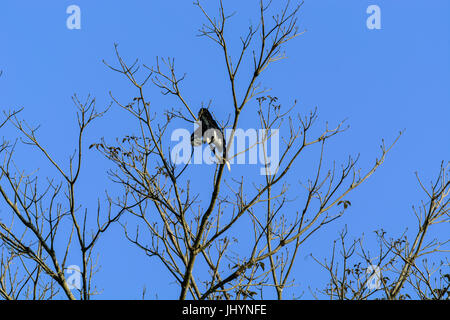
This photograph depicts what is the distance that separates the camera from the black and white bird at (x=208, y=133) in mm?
Answer: 5957

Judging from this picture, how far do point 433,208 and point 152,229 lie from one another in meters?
2.79

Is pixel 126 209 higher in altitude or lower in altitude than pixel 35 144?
lower

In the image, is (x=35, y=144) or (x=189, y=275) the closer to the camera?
(x=189, y=275)

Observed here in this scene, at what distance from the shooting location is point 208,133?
19.8 feet

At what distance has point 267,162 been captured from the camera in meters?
6.25

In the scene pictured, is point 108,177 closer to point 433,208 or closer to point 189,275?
point 189,275

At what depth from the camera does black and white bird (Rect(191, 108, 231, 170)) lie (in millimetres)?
5957
